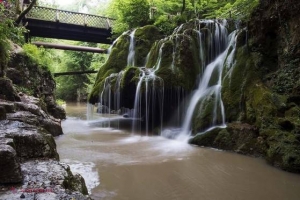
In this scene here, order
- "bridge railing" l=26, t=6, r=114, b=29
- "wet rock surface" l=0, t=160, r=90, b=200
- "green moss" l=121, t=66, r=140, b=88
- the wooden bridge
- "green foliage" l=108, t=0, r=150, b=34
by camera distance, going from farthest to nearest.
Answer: "bridge railing" l=26, t=6, r=114, b=29, the wooden bridge, "green foliage" l=108, t=0, r=150, b=34, "green moss" l=121, t=66, r=140, b=88, "wet rock surface" l=0, t=160, r=90, b=200

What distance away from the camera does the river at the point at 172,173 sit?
4797 mm

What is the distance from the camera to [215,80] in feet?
35.8

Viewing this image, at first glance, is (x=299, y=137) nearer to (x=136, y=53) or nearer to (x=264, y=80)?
(x=264, y=80)

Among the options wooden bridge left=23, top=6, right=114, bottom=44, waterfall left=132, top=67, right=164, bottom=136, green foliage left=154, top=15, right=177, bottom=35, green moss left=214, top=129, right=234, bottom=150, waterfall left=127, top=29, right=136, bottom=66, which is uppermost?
wooden bridge left=23, top=6, right=114, bottom=44

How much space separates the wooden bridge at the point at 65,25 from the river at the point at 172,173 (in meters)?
13.6

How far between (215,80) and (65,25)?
1364cm

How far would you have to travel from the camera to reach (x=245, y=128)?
801 cm

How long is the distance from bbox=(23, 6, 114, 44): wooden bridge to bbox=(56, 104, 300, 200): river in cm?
1364

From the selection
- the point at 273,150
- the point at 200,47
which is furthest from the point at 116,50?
the point at 273,150

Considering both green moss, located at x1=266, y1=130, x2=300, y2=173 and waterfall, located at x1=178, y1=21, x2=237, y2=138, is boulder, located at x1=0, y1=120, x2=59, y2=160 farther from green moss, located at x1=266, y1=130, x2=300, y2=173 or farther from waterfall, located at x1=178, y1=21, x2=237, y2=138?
waterfall, located at x1=178, y1=21, x2=237, y2=138

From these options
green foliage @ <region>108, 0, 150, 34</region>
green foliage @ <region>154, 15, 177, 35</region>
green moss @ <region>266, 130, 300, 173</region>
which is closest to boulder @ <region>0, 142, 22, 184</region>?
green moss @ <region>266, 130, 300, 173</region>

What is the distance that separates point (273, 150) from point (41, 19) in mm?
17978

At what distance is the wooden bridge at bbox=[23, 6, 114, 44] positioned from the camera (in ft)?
65.3

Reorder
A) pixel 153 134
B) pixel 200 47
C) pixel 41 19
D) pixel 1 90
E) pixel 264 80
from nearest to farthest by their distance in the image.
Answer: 1. pixel 1 90
2. pixel 264 80
3. pixel 153 134
4. pixel 200 47
5. pixel 41 19
